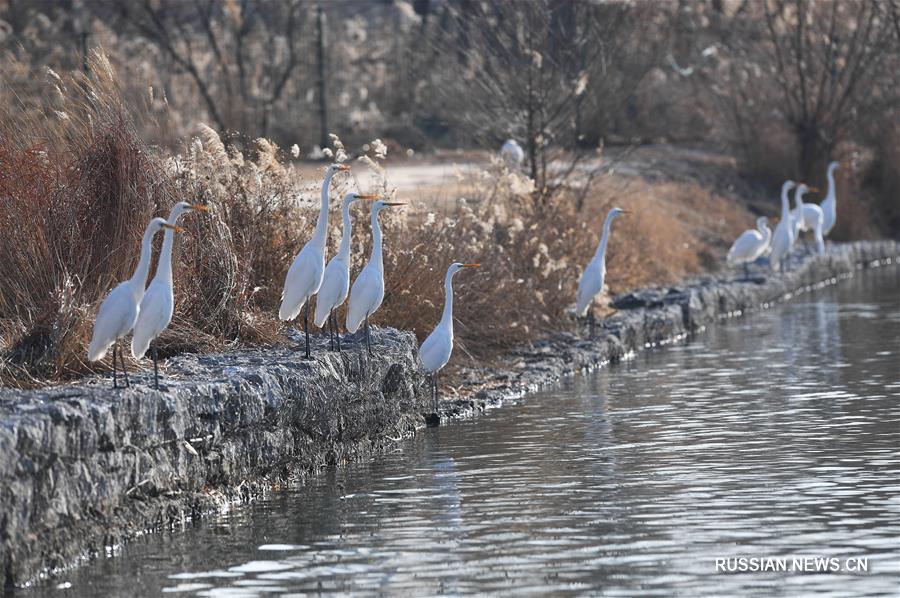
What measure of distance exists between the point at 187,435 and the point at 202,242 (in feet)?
10.5

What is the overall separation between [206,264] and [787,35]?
21942 mm

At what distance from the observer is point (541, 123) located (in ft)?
62.3

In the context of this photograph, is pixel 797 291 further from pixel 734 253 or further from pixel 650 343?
pixel 650 343

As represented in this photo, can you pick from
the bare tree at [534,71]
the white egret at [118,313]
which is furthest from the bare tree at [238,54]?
the white egret at [118,313]

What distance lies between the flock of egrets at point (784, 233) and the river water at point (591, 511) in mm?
8154

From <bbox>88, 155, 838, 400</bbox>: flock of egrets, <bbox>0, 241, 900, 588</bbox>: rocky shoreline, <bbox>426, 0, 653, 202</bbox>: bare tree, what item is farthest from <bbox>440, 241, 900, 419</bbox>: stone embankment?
<bbox>426, 0, 653, 202</bbox>: bare tree

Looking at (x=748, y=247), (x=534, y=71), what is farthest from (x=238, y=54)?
(x=748, y=247)

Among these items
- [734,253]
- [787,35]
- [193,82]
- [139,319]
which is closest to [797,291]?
[734,253]

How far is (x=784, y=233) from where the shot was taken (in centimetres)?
2281

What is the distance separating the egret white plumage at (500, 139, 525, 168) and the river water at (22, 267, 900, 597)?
4.68 metres

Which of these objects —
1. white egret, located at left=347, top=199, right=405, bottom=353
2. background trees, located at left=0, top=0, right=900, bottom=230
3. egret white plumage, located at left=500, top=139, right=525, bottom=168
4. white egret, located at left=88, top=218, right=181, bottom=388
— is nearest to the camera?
white egret, located at left=88, top=218, right=181, bottom=388

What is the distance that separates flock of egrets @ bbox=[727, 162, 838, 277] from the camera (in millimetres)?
21875

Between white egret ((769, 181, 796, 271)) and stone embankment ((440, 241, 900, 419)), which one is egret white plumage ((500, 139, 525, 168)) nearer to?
stone embankment ((440, 241, 900, 419))

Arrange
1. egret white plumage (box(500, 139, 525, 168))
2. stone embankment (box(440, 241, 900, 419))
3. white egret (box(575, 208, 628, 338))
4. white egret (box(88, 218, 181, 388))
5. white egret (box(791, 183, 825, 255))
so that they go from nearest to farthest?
white egret (box(88, 218, 181, 388)) → stone embankment (box(440, 241, 900, 419)) → white egret (box(575, 208, 628, 338)) → egret white plumage (box(500, 139, 525, 168)) → white egret (box(791, 183, 825, 255))
